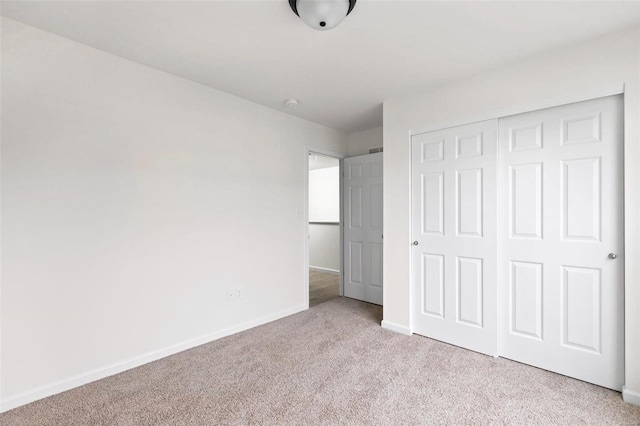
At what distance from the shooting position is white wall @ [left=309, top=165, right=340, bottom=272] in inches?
239

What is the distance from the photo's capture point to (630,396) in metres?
1.87

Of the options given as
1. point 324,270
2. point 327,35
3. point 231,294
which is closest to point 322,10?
point 327,35

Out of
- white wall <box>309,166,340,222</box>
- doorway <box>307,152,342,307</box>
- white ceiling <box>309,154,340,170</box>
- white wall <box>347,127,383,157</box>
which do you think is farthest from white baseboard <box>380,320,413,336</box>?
white ceiling <box>309,154,340,170</box>

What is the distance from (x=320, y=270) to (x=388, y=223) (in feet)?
11.2

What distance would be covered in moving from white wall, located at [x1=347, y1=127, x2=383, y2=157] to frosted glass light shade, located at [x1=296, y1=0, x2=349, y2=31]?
A: 2562 millimetres

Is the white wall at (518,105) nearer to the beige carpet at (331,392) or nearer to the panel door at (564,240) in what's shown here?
the panel door at (564,240)

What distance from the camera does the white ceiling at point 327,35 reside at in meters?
1.74

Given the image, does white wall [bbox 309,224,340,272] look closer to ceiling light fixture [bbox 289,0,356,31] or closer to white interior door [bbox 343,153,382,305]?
white interior door [bbox 343,153,382,305]

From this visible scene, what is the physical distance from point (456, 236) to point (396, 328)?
1.12m

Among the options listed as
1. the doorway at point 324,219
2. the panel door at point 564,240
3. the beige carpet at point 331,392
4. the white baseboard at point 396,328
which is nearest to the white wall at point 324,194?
the doorway at point 324,219

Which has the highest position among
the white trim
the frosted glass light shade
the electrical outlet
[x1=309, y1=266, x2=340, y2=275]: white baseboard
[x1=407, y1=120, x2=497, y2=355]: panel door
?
the frosted glass light shade

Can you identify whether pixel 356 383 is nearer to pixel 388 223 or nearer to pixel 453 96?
pixel 388 223

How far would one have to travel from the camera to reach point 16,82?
1.89m

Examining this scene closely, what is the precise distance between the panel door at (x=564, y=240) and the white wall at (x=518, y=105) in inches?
Answer: 3.5
